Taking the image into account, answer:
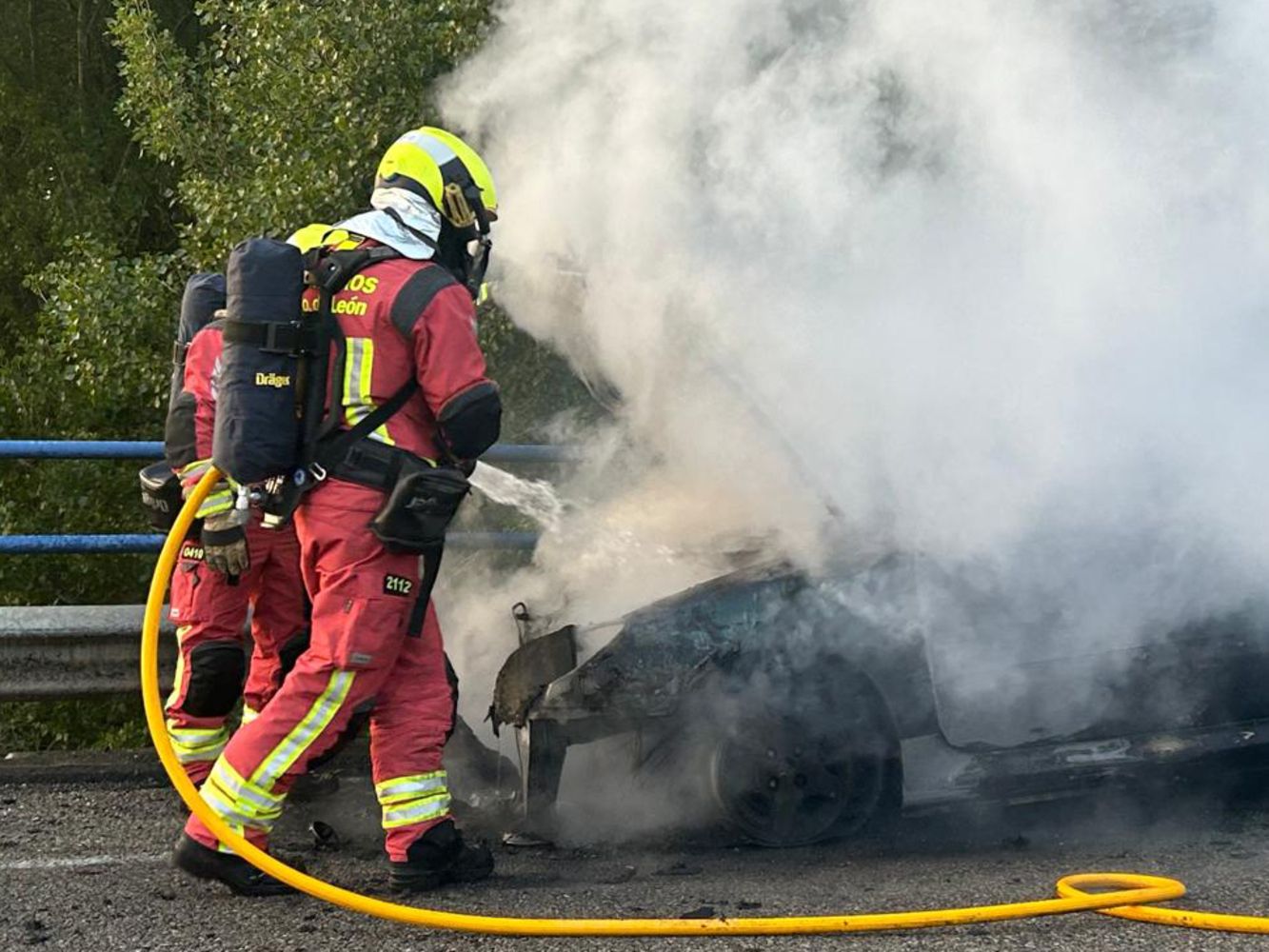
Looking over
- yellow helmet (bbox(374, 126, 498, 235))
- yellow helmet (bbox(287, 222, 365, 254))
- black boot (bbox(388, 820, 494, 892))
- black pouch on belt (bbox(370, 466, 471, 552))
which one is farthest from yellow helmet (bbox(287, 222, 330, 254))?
black boot (bbox(388, 820, 494, 892))

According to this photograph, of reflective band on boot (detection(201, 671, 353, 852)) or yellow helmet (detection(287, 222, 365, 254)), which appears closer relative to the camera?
reflective band on boot (detection(201, 671, 353, 852))

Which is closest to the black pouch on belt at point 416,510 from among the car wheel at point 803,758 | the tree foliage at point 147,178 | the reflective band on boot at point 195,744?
the car wheel at point 803,758

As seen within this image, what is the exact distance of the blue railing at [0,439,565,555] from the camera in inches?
249

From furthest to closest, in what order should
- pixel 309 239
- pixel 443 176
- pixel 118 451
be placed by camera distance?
pixel 118 451 → pixel 309 239 → pixel 443 176

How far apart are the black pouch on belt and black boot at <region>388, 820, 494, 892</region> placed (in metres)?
0.78

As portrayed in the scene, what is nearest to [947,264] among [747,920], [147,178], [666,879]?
[666,879]

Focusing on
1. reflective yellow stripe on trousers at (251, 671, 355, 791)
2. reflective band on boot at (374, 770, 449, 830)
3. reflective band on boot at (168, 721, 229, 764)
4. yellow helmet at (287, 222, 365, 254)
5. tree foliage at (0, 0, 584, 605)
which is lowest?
reflective band on boot at (374, 770, 449, 830)

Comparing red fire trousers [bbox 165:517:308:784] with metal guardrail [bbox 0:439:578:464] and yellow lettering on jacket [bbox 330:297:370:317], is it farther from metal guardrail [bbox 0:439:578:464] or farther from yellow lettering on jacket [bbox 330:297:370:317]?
metal guardrail [bbox 0:439:578:464]

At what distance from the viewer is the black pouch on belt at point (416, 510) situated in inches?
165

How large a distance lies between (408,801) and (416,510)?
799mm

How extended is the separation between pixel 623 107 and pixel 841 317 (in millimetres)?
1150

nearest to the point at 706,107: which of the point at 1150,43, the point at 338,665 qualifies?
the point at 1150,43

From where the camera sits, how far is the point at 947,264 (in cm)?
536

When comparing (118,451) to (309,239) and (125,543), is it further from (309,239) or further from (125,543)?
(309,239)
